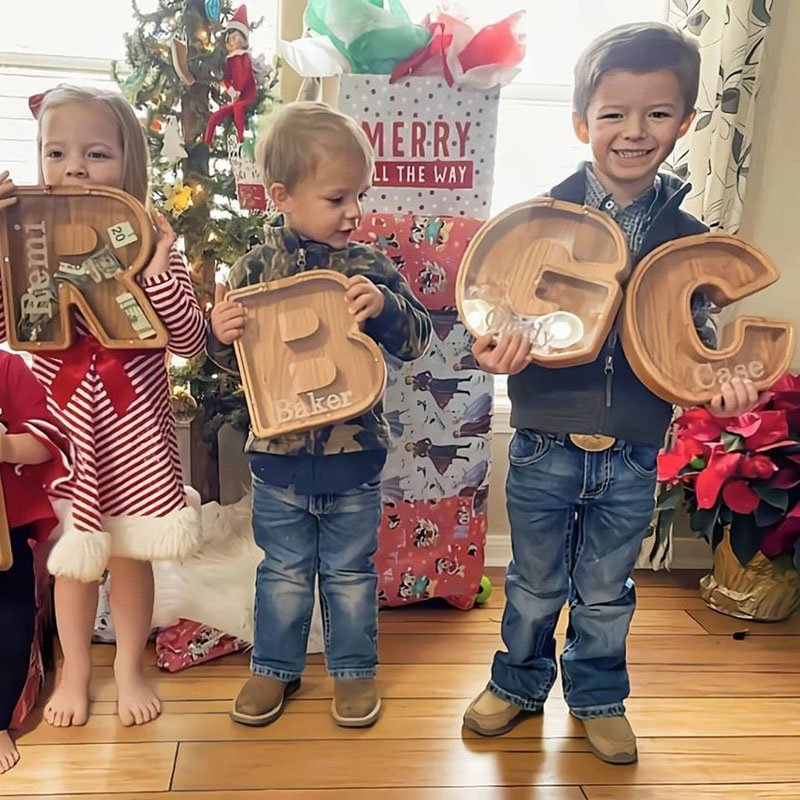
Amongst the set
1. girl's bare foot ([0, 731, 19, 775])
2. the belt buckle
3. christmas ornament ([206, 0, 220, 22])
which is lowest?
girl's bare foot ([0, 731, 19, 775])

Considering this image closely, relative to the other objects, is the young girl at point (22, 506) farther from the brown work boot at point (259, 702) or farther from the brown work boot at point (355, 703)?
the brown work boot at point (355, 703)

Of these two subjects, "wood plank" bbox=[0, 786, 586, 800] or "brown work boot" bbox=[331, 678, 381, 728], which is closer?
"wood plank" bbox=[0, 786, 586, 800]

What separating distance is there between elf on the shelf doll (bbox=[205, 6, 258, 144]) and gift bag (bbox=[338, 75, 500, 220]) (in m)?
0.21

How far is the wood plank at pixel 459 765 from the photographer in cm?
159

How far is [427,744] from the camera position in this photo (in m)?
1.70

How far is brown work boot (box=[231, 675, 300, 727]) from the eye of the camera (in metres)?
1.74

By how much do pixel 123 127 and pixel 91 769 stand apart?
1.14 metres

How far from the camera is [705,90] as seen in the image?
227 centimetres

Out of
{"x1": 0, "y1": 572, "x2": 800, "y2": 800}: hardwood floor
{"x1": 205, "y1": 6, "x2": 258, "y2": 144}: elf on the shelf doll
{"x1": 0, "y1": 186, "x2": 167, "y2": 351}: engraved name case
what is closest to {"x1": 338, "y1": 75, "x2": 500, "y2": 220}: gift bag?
{"x1": 205, "y1": 6, "x2": 258, "y2": 144}: elf on the shelf doll

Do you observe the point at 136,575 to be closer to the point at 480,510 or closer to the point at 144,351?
the point at 144,351

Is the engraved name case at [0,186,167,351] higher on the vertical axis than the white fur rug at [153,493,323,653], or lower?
higher

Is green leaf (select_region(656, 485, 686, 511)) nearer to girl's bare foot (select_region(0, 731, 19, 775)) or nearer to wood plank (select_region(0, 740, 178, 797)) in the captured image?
wood plank (select_region(0, 740, 178, 797))

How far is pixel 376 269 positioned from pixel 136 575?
0.76m

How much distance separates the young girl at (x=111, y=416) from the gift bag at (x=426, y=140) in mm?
595
